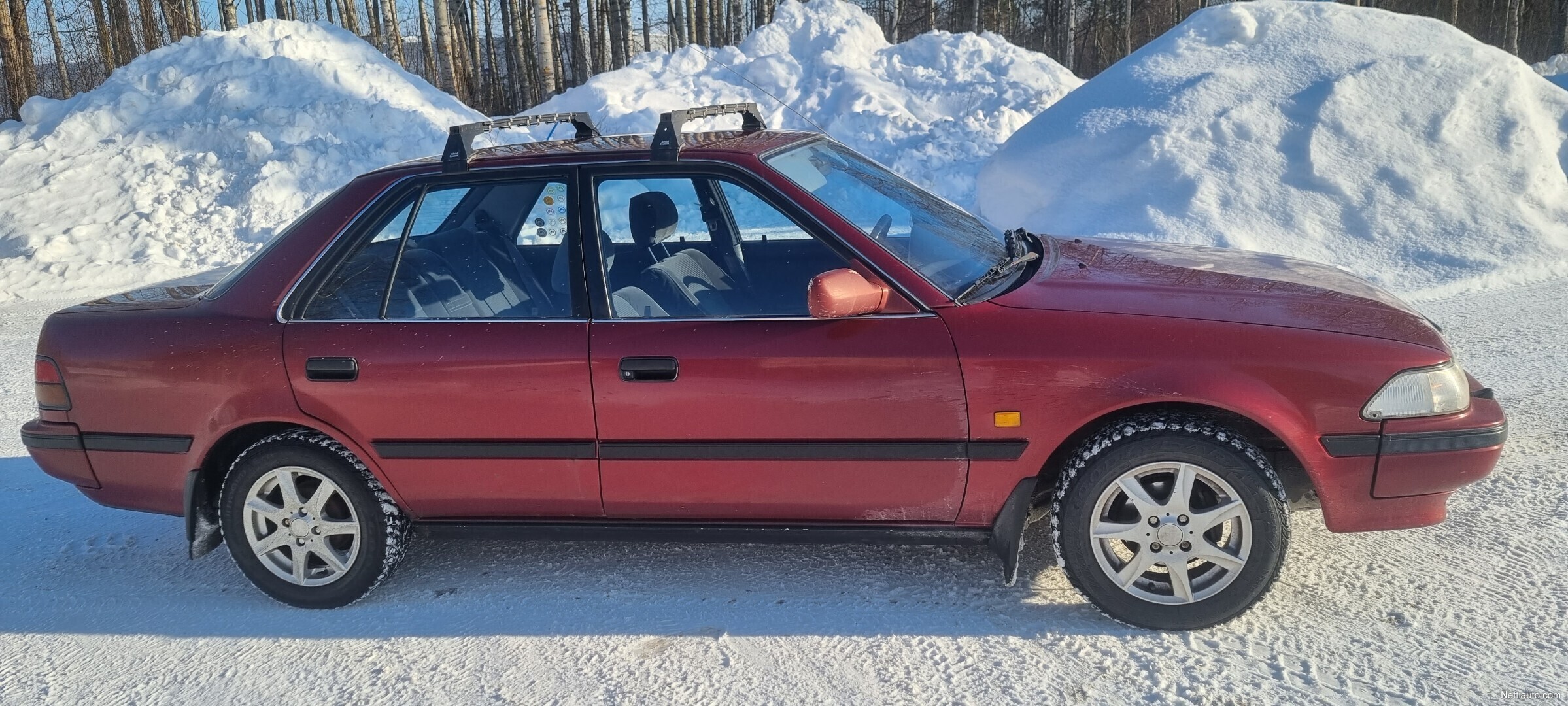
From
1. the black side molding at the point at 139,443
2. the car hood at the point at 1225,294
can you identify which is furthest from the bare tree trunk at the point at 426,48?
the car hood at the point at 1225,294

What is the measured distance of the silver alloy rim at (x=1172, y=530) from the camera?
315cm

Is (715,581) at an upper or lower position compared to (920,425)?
lower

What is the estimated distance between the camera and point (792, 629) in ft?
11.2

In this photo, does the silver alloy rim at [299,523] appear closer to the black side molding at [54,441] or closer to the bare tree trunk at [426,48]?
the black side molding at [54,441]

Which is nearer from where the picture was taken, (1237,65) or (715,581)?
(715,581)

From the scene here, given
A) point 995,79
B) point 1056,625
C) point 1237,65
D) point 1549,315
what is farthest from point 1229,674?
point 995,79

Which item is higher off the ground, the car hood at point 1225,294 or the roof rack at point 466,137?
the roof rack at point 466,137

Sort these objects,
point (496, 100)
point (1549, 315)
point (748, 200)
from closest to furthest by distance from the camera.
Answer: point (748, 200) < point (1549, 315) < point (496, 100)

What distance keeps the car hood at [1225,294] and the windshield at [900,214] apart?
0.76 feet

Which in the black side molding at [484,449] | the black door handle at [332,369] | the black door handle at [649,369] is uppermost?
the black door handle at [649,369]

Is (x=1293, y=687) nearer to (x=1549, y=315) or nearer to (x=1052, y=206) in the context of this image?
(x=1549, y=315)

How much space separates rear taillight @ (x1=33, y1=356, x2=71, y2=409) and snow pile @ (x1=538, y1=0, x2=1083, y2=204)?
33.2 ft

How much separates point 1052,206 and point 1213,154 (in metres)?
1.27

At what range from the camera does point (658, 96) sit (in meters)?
16.1
